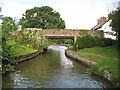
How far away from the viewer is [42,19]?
6612 cm

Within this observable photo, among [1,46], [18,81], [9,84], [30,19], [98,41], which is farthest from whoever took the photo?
[30,19]

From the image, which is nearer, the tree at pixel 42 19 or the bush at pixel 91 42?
the bush at pixel 91 42

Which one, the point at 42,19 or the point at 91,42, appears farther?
the point at 42,19

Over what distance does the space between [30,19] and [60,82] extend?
54838 millimetres

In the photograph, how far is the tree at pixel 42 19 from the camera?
2552 inches

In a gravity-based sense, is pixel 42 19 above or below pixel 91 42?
above

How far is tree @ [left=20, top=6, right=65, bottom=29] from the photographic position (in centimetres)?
6481

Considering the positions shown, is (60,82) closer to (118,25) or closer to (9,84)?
(9,84)

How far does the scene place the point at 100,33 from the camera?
43844 millimetres

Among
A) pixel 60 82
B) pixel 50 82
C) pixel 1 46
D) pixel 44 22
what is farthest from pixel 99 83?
pixel 44 22

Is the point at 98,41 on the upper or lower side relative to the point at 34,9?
lower

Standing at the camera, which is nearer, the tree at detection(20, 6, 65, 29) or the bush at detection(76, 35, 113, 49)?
the bush at detection(76, 35, 113, 49)

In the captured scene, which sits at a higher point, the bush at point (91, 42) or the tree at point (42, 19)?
the tree at point (42, 19)

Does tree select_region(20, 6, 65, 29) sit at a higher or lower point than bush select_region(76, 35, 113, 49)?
higher
